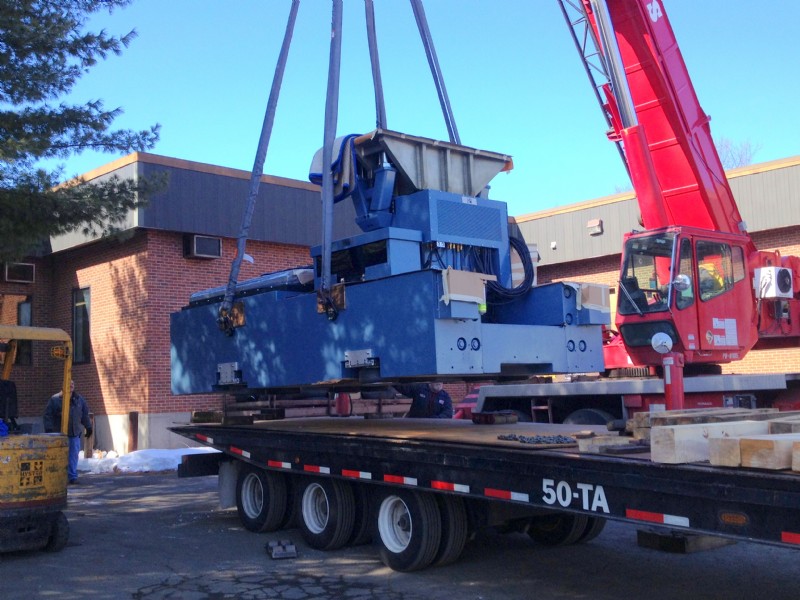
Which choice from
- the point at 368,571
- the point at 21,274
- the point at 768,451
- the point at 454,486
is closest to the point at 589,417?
the point at 368,571

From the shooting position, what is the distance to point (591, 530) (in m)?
8.65

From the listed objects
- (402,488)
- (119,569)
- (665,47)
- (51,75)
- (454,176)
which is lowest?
(119,569)

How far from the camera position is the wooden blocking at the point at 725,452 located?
466cm

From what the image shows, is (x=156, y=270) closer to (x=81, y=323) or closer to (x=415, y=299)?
(x=81, y=323)

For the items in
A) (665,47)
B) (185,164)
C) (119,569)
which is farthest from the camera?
(185,164)

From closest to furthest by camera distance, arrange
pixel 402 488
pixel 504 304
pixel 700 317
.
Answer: pixel 402 488 < pixel 504 304 < pixel 700 317

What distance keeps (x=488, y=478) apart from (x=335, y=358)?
2292mm

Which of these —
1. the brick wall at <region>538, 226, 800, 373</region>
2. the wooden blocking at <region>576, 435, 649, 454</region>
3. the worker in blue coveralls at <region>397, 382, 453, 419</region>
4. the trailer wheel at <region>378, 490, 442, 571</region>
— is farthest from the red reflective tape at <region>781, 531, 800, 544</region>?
the brick wall at <region>538, 226, 800, 373</region>

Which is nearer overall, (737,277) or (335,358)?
(335,358)

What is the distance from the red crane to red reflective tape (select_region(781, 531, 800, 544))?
7502 millimetres

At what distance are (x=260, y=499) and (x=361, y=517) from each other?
72.3 inches

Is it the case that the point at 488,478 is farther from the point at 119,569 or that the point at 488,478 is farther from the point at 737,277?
the point at 737,277

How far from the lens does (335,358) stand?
323 inches

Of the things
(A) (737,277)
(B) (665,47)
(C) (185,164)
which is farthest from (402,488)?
(C) (185,164)
